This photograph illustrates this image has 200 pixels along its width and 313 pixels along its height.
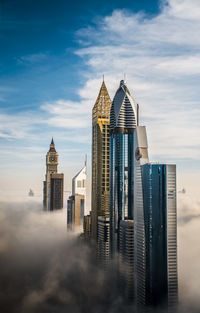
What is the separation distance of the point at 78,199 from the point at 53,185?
220 inches

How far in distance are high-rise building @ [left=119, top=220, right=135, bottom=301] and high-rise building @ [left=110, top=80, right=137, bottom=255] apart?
127cm

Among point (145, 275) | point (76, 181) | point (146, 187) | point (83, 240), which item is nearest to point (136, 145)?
point (146, 187)

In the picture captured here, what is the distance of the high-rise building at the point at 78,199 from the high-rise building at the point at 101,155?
7.09 metres

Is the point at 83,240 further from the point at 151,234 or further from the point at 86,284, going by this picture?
the point at 151,234

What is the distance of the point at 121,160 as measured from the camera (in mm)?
27719

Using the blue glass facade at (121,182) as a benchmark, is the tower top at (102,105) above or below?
above

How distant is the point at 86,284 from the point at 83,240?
9677 millimetres

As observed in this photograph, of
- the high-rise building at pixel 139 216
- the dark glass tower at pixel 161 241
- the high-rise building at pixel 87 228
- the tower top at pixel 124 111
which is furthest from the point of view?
the high-rise building at pixel 87 228

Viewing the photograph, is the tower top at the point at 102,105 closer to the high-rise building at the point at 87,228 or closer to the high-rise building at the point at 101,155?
the high-rise building at the point at 101,155

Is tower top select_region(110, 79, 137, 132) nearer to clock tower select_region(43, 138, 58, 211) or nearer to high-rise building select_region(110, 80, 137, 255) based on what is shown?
high-rise building select_region(110, 80, 137, 255)

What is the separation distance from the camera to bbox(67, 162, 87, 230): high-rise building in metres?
40.0

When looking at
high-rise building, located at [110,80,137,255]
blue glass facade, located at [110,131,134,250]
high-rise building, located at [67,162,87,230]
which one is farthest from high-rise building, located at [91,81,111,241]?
high-rise building, located at [67,162,87,230]

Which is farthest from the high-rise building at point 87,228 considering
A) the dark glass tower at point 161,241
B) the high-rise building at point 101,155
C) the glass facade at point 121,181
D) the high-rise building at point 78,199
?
the dark glass tower at point 161,241

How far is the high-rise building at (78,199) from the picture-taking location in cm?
4000
